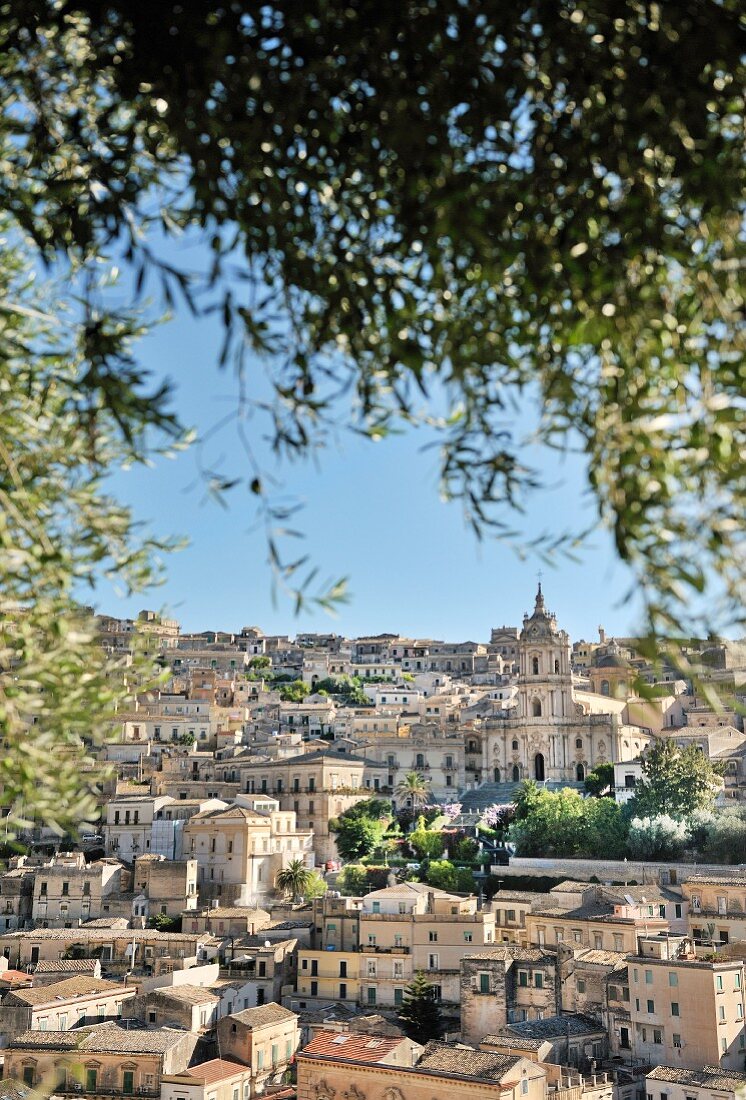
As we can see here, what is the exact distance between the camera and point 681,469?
405 cm

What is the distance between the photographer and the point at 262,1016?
32719 millimetres

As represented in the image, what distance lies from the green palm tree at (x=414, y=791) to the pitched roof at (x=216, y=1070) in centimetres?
3315

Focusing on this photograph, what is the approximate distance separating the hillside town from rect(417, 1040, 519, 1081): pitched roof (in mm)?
80

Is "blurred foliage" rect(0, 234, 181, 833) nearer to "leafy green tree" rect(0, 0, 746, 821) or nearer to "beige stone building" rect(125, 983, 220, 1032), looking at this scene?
"leafy green tree" rect(0, 0, 746, 821)

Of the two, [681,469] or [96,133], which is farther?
[96,133]

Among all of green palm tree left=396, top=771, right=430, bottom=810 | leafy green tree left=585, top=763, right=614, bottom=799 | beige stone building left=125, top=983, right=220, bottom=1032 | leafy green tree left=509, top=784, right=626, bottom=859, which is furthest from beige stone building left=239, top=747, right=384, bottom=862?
beige stone building left=125, top=983, right=220, bottom=1032

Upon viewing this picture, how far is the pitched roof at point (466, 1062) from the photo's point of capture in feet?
84.8

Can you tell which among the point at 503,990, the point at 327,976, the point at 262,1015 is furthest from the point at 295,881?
the point at 503,990

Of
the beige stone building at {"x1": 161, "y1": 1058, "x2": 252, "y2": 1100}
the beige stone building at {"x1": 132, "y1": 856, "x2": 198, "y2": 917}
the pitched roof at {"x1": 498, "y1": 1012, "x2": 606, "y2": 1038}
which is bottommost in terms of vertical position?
the beige stone building at {"x1": 161, "y1": 1058, "x2": 252, "y2": 1100}

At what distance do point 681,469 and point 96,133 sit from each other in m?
2.63

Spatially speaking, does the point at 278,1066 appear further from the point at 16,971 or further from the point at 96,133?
the point at 96,133

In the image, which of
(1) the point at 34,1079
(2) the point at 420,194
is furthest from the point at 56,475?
(1) the point at 34,1079

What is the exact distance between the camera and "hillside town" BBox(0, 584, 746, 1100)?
95.5 ft

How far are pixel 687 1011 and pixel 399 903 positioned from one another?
11599 millimetres
